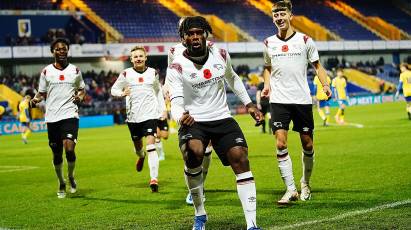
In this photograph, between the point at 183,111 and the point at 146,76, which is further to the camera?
the point at 146,76

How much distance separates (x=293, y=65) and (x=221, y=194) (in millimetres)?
2398

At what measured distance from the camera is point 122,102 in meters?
43.9

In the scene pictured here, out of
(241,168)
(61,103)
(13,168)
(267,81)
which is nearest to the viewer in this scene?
(241,168)

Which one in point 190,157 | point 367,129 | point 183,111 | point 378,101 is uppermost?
point 183,111

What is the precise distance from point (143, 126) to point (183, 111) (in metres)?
5.33

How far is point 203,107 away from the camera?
Result: 7562mm

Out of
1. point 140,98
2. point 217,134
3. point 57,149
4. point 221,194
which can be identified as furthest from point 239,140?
point 140,98

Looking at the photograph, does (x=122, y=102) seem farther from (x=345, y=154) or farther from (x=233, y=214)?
(x=233, y=214)

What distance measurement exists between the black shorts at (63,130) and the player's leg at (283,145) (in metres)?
3.68

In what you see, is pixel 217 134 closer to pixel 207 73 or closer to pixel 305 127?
pixel 207 73

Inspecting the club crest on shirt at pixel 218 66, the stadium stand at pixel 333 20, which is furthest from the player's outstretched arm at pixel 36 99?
the stadium stand at pixel 333 20

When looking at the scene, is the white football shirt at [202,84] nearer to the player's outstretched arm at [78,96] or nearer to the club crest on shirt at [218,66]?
the club crest on shirt at [218,66]

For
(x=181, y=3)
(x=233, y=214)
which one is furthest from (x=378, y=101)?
(x=233, y=214)

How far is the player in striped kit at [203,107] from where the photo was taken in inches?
288
